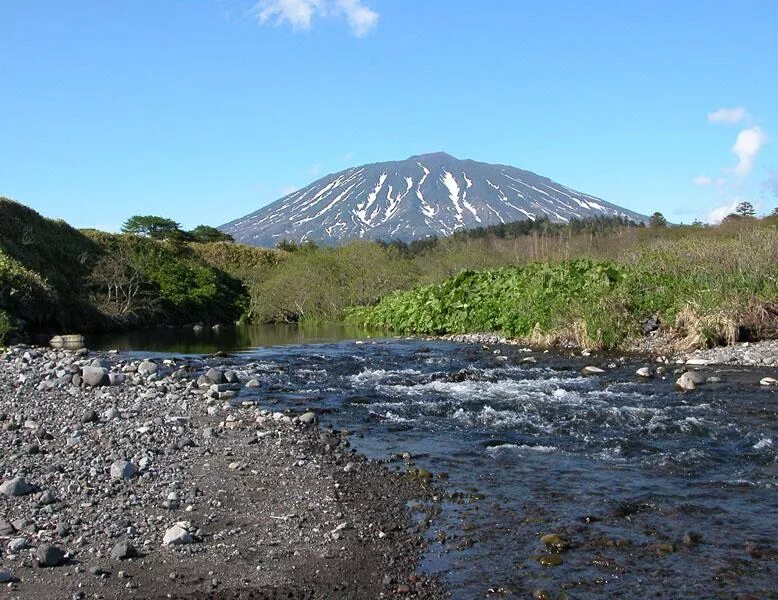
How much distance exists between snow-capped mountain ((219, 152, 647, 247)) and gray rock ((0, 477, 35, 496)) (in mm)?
115101

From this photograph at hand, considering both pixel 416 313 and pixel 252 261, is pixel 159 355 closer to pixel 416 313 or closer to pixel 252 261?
pixel 416 313

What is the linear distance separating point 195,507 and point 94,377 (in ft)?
20.5

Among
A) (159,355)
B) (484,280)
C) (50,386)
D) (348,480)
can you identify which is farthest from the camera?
(484,280)

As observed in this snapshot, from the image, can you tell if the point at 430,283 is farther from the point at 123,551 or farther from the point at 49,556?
the point at 49,556

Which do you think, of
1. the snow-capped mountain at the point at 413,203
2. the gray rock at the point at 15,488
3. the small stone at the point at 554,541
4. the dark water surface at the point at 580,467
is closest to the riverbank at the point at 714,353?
the dark water surface at the point at 580,467

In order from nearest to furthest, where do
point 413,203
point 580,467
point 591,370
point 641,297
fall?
point 580,467
point 591,370
point 641,297
point 413,203

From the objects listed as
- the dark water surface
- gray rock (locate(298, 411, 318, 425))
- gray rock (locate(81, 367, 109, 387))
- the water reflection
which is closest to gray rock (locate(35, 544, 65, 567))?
the dark water surface

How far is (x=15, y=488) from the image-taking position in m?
5.56

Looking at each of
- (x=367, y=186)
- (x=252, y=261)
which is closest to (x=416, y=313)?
(x=252, y=261)

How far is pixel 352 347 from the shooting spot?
1869 cm

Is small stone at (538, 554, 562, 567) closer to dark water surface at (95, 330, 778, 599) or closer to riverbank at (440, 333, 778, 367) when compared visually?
dark water surface at (95, 330, 778, 599)

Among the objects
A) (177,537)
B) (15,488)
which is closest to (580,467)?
(177,537)

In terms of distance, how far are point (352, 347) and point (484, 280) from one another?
6.41m

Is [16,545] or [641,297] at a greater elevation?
[641,297]
